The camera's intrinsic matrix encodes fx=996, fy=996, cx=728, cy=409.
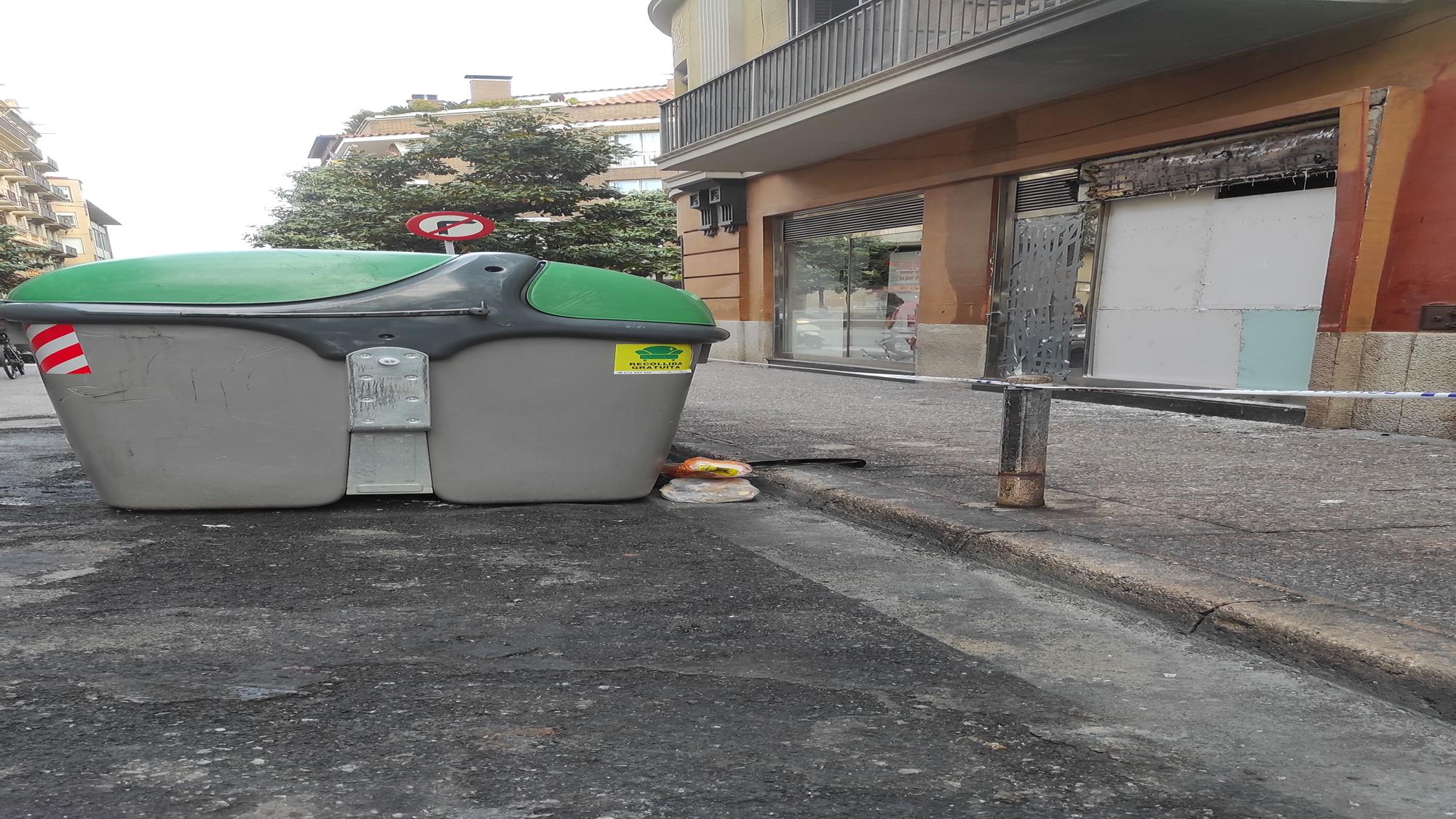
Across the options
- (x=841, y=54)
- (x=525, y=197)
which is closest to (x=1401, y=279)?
(x=841, y=54)

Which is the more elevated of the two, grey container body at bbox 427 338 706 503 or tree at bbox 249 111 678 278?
tree at bbox 249 111 678 278

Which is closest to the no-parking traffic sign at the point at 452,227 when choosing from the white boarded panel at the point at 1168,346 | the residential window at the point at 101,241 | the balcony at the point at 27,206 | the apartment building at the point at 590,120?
the white boarded panel at the point at 1168,346

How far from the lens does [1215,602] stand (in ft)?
10.0

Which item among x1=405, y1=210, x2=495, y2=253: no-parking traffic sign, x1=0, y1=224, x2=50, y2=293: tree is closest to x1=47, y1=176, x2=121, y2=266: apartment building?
x1=0, y1=224, x2=50, y2=293: tree

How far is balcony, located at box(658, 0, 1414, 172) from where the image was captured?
24.5 feet

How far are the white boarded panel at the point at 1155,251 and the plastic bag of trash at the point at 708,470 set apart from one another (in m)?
5.54

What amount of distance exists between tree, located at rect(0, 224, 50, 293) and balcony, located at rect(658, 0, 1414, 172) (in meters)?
39.7

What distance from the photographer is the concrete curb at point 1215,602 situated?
256 centimetres

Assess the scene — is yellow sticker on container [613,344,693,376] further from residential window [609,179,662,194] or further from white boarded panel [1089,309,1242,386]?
residential window [609,179,662,194]

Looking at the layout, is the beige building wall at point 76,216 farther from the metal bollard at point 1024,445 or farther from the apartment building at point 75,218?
the metal bollard at point 1024,445

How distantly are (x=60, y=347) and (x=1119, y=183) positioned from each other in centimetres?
870

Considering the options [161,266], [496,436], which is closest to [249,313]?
[161,266]

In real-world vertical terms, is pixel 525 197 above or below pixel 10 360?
above

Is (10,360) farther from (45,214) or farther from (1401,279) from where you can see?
(45,214)
